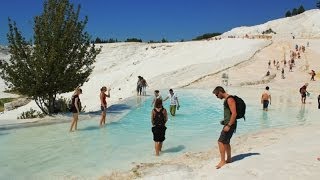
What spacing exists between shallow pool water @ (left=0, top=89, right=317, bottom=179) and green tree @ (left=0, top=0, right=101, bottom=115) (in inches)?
94.3

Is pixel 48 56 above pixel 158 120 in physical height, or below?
above

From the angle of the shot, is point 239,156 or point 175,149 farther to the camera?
point 175,149

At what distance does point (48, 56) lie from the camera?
73.4 feet

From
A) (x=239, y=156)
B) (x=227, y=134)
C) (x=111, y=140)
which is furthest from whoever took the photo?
(x=111, y=140)

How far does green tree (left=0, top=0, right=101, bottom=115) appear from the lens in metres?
22.4

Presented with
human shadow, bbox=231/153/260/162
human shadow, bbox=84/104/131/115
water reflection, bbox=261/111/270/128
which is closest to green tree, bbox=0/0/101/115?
human shadow, bbox=84/104/131/115

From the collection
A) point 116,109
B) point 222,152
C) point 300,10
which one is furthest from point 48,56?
point 300,10

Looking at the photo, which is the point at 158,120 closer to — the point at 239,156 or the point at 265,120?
the point at 239,156

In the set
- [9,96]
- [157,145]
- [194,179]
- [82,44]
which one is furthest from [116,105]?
[9,96]

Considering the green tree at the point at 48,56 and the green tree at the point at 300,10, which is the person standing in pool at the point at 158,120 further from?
the green tree at the point at 300,10

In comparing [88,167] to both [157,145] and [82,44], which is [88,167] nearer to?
[157,145]

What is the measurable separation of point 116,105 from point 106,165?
1379 centimetres

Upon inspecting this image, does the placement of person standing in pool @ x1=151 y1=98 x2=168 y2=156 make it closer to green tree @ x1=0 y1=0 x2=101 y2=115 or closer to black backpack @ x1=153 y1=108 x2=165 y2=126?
black backpack @ x1=153 y1=108 x2=165 y2=126

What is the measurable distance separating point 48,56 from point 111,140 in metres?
7.68
